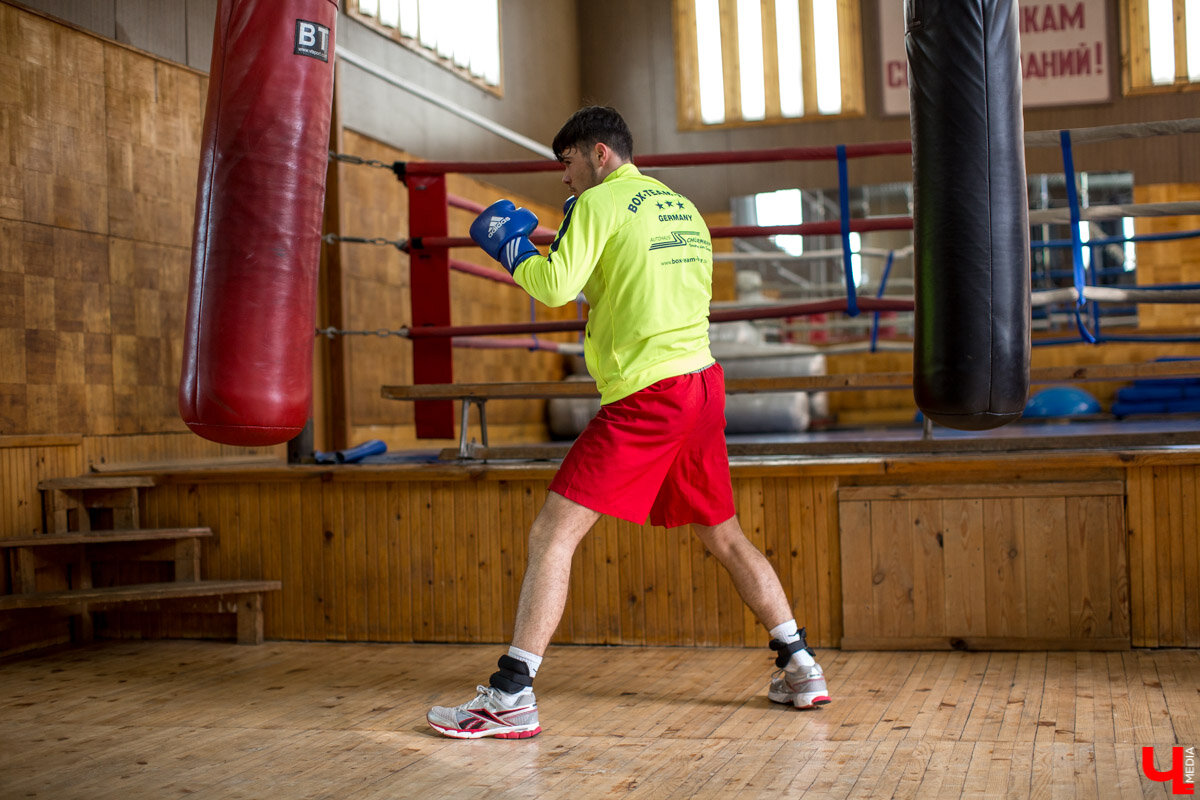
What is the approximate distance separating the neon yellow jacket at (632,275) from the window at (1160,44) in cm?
820

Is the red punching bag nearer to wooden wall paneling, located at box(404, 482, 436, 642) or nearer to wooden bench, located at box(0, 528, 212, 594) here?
wooden wall paneling, located at box(404, 482, 436, 642)

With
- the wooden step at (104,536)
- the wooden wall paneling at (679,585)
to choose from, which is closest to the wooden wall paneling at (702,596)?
the wooden wall paneling at (679,585)

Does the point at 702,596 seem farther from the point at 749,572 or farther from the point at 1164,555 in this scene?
the point at 1164,555

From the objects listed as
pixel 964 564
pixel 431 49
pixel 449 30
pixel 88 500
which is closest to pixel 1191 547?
pixel 964 564

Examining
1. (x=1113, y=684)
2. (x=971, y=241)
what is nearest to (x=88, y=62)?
(x=971, y=241)

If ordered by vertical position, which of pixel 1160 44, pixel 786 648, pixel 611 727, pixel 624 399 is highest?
pixel 1160 44

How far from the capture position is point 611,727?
Result: 2717 millimetres

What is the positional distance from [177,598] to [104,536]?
338 millimetres

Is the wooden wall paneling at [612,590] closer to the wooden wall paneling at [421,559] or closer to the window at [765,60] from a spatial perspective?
the wooden wall paneling at [421,559]

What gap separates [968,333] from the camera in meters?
2.45

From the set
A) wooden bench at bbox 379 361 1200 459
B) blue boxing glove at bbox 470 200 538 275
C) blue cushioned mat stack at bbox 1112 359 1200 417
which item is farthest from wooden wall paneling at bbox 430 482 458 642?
blue cushioned mat stack at bbox 1112 359 1200 417

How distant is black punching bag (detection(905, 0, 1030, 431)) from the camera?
2.45 meters

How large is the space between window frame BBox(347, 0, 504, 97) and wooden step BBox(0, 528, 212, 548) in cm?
388

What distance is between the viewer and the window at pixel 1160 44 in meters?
9.35
